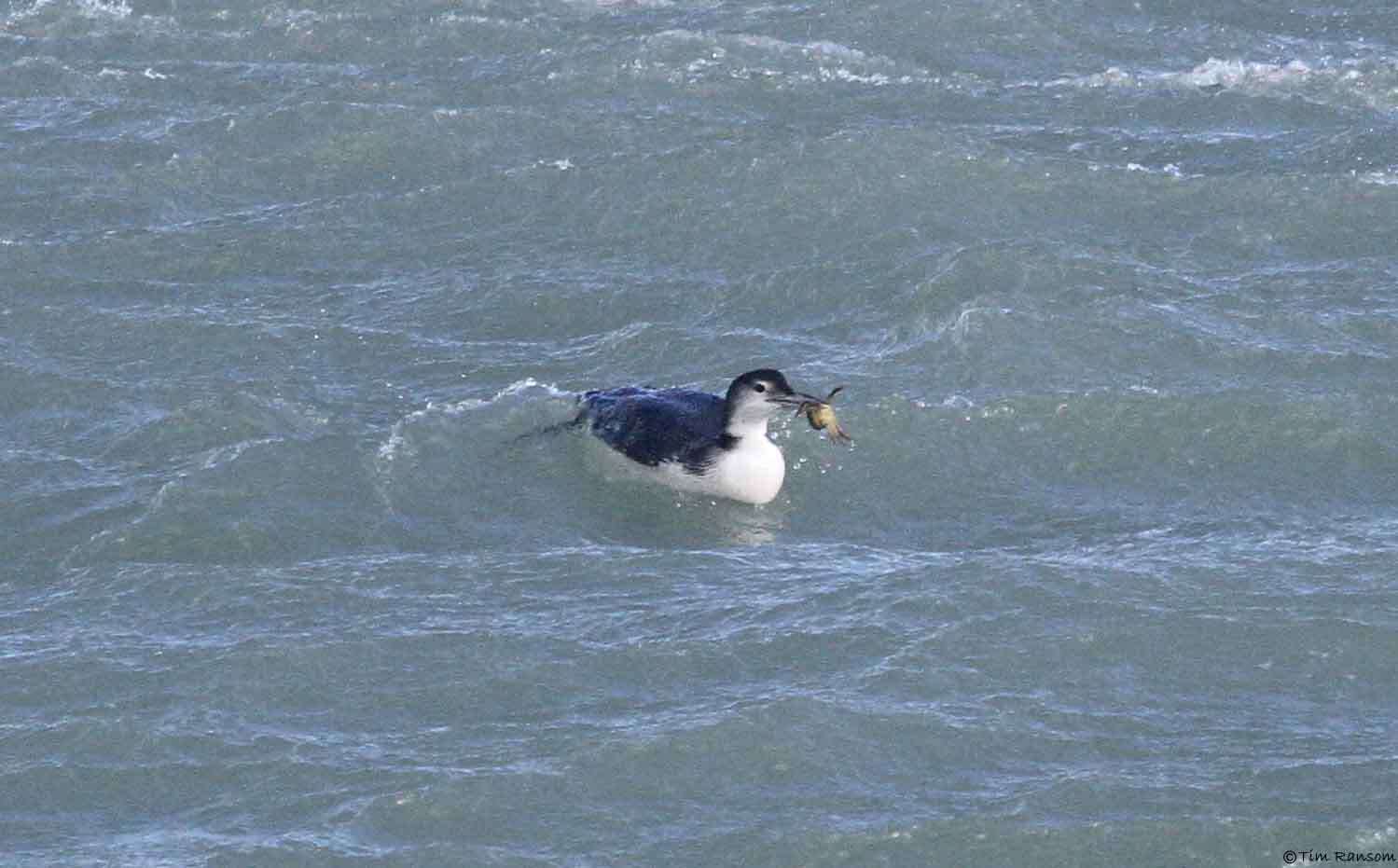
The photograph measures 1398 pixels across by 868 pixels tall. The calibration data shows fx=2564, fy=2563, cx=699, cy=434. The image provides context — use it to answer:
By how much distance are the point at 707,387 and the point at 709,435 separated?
1.55 metres

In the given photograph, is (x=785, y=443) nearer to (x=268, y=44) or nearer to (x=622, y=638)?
(x=622, y=638)

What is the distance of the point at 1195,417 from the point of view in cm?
1689

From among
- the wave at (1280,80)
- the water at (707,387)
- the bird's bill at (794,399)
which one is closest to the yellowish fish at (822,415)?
the bird's bill at (794,399)

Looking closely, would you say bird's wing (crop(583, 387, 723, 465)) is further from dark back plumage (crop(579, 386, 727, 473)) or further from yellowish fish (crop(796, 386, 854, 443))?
yellowish fish (crop(796, 386, 854, 443))

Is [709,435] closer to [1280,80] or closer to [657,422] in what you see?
[657,422]

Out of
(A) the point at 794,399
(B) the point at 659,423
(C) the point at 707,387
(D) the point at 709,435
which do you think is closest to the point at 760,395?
(A) the point at 794,399

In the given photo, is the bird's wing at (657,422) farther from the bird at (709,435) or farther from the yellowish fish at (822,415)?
the yellowish fish at (822,415)

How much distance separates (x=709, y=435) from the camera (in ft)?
52.9

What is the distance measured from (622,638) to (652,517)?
2.22m

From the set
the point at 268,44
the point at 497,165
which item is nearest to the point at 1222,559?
the point at 497,165

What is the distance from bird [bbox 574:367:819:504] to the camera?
16.0 m

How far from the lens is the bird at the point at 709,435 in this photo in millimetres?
15961

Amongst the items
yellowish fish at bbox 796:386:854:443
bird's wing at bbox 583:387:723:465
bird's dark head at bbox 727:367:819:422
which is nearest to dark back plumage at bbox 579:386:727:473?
bird's wing at bbox 583:387:723:465

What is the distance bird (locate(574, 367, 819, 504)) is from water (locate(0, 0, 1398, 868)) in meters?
0.22
